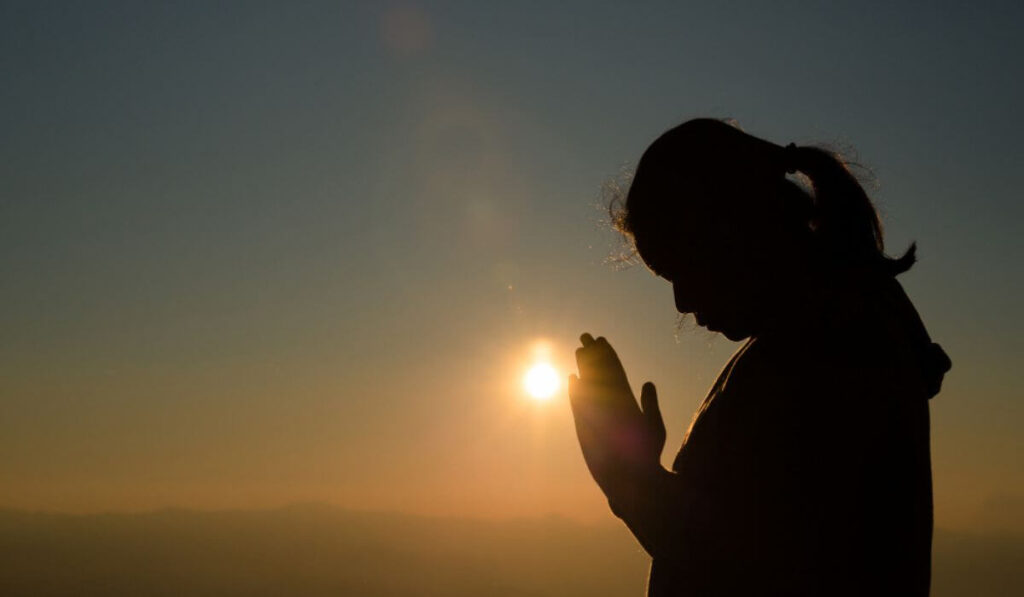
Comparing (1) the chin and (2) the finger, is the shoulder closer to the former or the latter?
(1) the chin

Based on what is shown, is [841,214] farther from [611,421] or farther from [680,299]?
[611,421]

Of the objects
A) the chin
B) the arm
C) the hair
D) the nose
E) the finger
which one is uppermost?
the hair

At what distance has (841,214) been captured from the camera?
8.10 feet

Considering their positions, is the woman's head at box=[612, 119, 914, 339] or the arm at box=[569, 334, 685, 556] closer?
the arm at box=[569, 334, 685, 556]

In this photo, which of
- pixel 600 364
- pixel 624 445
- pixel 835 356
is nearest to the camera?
pixel 835 356

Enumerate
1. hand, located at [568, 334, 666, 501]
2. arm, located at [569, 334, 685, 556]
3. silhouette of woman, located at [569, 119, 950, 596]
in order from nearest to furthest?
silhouette of woman, located at [569, 119, 950, 596] → arm, located at [569, 334, 685, 556] → hand, located at [568, 334, 666, 501]

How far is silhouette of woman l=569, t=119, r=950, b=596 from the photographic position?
1929 millimetres

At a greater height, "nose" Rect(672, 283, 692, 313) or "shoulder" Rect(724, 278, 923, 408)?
"nose" Rect(672, 283, 692, 313)

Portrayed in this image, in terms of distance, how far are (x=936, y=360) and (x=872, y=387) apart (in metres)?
0.43

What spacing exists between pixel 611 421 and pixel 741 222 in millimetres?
660

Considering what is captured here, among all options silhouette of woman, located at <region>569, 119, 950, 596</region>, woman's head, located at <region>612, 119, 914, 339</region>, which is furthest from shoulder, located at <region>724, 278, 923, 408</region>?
woman's head, located at <region>612, 119, 914, 339</region>

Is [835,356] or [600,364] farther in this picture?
[600,364]

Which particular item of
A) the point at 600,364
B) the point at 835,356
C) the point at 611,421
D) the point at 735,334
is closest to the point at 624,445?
the point at 611,421

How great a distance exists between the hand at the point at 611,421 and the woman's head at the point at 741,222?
301 millimetres
